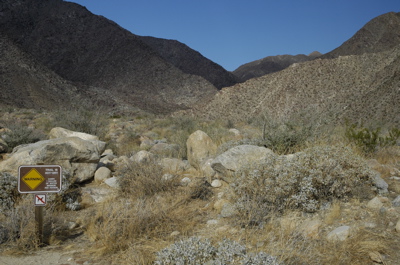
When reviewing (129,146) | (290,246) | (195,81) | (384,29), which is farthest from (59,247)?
(384,29)

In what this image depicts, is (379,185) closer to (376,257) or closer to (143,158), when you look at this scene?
(376,257)

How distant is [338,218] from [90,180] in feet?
15.4

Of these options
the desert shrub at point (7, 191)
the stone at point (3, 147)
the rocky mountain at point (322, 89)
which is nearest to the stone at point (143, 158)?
the desert shrub at point (7, 191)

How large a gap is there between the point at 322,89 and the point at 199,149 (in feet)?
87.6

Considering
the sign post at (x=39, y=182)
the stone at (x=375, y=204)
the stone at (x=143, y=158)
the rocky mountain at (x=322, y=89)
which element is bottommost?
the stone at (x=375, y=204)

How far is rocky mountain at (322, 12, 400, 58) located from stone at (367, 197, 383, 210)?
6442 cm

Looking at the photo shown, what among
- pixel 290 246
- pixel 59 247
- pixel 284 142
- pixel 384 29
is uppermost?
pixel 384 29

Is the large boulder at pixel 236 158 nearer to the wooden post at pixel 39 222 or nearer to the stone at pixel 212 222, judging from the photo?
the stone at pixel 212 222

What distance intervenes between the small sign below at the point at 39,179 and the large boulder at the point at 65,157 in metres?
2.06

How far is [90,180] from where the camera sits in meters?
6.94

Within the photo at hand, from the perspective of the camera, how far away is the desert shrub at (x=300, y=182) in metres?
4.52

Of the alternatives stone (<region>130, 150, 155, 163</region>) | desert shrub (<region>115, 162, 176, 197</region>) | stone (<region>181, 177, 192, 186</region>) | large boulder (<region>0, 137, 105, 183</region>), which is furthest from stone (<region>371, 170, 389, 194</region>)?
large boulder (<region>0, 137, 105, 183</region>)

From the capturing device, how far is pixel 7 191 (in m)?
5.32

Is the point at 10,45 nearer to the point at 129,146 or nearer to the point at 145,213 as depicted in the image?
the point at 129,146
